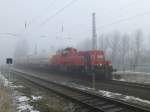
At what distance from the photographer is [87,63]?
28391 millimetres

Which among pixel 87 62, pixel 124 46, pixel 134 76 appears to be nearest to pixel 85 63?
pixel 87 62

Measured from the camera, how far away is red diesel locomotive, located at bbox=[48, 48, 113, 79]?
27297mm

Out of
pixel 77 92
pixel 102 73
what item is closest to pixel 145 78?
pixel 102 73

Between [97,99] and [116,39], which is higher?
[116,39]

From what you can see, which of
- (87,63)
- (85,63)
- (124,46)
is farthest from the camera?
(124,46)

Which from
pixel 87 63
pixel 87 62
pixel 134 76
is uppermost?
pixel 87 62

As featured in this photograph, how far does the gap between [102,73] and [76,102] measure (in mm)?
13824

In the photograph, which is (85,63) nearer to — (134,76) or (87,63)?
(87,63)

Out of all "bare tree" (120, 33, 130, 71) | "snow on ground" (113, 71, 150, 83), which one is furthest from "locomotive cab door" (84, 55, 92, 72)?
"bare tree" (120, 33, 130, 71)

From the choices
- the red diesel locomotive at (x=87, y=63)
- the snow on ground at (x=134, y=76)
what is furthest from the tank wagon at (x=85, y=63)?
the snow on ground at (x=134, y=76)

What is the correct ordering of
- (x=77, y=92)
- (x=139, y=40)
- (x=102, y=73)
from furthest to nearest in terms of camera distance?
(x=139, y=40) → (x=102, y=73) → (x=77, y=92)

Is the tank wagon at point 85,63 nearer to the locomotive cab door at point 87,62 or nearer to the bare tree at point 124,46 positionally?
the locomotive cab door at point 87,62

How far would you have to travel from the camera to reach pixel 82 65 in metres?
29.0

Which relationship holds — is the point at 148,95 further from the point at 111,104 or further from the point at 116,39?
the point at 116,39
